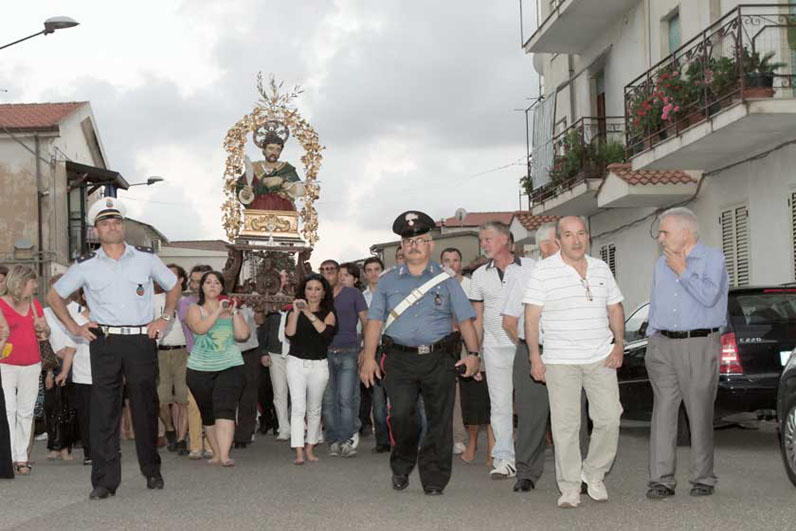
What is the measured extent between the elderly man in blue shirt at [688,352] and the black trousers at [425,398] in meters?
1.47

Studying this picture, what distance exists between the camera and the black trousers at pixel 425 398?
28.9 ft

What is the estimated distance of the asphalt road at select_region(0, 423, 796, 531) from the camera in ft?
23.9

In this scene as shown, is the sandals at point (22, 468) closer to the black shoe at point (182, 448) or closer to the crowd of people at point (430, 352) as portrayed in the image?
the crowd of people at point (430, 352)

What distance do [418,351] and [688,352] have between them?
1877mm

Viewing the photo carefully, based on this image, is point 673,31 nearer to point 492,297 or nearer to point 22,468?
point 492,297

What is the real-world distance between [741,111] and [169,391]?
8.04 m

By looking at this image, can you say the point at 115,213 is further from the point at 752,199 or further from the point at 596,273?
the point at 752,199

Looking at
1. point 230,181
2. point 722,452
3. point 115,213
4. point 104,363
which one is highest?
point 230,181

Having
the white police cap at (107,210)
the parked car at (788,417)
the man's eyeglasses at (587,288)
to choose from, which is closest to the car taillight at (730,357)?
the parked car at (788,417)

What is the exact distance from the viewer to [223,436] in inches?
440

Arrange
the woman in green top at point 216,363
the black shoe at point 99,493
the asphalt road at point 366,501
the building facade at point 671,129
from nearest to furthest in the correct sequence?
1. the asphalt road at point 366,501
2. the black shoe at point 99,493
3. the woman in green top at point 216,363
4. the building facade at point 671,129

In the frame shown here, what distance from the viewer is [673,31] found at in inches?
851

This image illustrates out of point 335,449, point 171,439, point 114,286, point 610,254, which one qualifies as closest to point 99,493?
point 114,286

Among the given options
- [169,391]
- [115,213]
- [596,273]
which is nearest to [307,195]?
[169,391]
